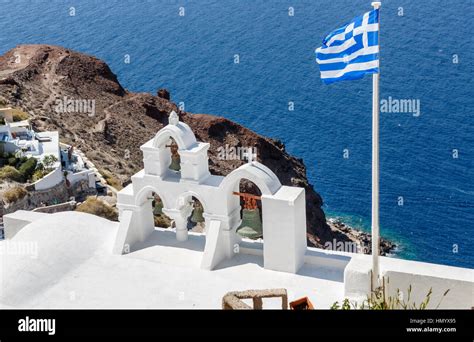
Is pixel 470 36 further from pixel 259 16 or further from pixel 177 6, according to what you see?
pixel 177 6

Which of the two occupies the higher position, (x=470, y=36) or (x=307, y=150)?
(x=470, y=36)

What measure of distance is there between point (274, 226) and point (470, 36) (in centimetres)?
10429

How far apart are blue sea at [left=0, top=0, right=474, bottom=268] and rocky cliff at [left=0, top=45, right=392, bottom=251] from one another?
32.9 feet

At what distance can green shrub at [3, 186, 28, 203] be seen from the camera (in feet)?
143

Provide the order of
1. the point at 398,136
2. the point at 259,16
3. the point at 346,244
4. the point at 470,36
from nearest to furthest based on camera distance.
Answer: the point at 346,244 < the point at 398,136 < the point at 470,36 < the point at 259,16

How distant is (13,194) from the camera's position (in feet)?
143

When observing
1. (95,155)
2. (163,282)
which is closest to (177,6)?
(95,155)

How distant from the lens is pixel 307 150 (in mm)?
95062

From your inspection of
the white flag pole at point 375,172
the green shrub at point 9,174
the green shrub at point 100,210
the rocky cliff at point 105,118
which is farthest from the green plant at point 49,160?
the white flag pole at point 375,172

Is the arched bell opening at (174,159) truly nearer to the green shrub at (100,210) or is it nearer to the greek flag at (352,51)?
the greek flag at (352,51)

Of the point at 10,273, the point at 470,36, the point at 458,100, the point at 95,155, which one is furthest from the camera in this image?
the point at 470,36
